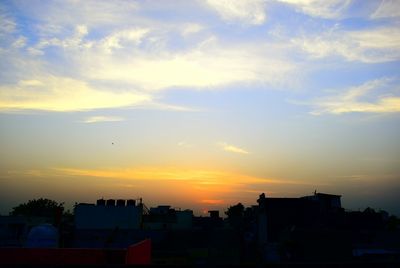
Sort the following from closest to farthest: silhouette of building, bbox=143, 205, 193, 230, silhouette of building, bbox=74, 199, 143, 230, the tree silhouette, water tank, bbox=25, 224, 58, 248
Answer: water tank, bbox=25, 224, 58, 248 < silhouette of building, bbox=74, 199, 143, 230 < silhouette of building, bbox=143, 205, 193, 230 < the tree silhouette

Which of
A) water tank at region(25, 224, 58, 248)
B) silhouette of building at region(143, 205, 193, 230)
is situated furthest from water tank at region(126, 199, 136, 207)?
water tank at region(25, 224, 58, 248)

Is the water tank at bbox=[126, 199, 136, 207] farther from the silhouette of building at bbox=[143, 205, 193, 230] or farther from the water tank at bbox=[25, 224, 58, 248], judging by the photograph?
the water tank at bbox=[25, 224, 58, 248]

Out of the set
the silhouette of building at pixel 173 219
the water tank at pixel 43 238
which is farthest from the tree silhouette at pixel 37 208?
the water tank at pixel 43 238

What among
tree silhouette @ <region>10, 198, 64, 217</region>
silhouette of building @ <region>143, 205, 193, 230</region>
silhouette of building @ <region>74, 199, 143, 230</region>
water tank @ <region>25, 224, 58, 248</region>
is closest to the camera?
water tank @ <region>25, 224, 58, 248</region>

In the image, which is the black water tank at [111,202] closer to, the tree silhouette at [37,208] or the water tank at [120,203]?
the water tank at [120,203]

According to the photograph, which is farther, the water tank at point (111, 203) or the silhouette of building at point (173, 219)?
→ the silhouette of building at point (173, 219)

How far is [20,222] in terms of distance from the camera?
158 feet

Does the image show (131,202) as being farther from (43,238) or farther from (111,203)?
(43,238)

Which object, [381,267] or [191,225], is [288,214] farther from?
[381,267]

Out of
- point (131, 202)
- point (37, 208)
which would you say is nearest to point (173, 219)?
point (131, 202)

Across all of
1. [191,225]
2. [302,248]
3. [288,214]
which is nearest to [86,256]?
[302,248]

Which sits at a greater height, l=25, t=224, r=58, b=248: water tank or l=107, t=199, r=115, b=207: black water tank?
Answer: l=107, t=199, r=115, b=207: black water tank

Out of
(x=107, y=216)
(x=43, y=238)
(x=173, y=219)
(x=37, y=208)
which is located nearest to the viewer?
(x=43, y=238)

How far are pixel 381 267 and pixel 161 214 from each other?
6849 centimetres
